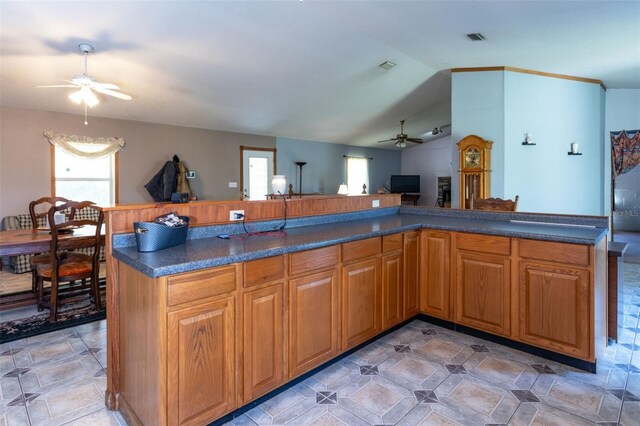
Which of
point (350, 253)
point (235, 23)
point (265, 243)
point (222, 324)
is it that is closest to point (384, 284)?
point (350, 253)

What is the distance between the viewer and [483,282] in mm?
2664

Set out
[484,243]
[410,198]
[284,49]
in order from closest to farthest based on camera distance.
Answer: [484,243]
[284,49]
[410,198]

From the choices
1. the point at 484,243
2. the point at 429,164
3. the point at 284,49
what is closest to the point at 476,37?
the point at 284,49

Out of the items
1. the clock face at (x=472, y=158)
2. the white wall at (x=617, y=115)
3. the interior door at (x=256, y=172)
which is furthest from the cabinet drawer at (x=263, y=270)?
the white wall at (x=617, y=115)

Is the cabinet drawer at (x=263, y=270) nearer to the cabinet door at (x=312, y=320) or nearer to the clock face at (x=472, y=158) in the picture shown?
the cabinet door at (x=312, y=320)

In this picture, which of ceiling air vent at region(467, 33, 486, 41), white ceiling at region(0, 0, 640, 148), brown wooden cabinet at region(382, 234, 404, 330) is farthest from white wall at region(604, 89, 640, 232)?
brown wooden cabinet at region(382, 234, 404, 330)

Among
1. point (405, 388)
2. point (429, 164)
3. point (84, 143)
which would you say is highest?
point (429, 164)

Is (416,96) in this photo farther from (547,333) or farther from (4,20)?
(4,20)

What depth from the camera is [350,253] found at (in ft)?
7.67

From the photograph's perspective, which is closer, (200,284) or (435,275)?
(200,284)

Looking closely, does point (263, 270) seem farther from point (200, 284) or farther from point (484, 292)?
point (484, 292)

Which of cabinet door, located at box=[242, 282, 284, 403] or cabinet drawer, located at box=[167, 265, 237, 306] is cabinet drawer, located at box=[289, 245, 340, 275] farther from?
cabinet drawer, located at box=[167, 265, 237, 306]

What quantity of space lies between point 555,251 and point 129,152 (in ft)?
20.4

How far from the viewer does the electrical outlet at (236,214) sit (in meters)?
2.34
